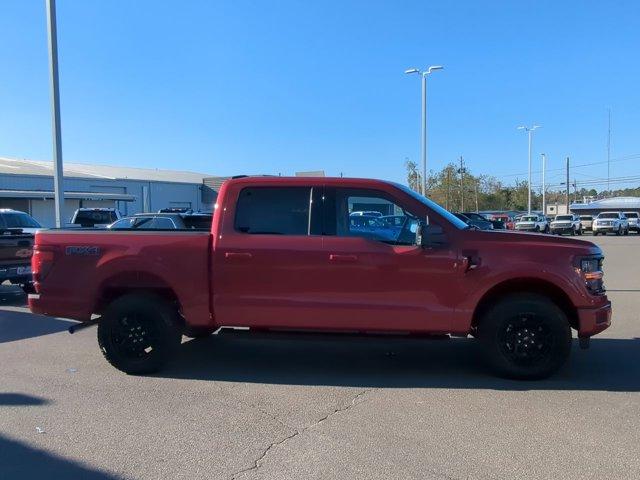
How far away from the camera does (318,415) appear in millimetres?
5047

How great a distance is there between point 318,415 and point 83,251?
10.4ft

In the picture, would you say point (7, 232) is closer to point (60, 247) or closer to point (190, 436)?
point (60, 247)

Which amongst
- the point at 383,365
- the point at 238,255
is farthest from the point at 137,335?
the point at 383,365

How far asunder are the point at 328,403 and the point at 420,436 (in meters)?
1.08

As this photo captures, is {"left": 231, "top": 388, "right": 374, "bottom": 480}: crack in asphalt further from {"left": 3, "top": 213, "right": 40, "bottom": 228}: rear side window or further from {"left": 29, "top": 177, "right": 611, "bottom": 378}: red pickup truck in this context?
{"left": 3, "top": 213, "right": 40, "bottom": 228}: rear side window

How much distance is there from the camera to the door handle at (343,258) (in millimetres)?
5867

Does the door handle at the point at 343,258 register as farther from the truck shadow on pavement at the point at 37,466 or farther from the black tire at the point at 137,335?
the truck shadow on pavement at the point at 37,466

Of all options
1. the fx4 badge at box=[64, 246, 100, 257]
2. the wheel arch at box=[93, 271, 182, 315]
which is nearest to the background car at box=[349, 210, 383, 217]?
the wheel arch at box=[93, 271, 182, 315]

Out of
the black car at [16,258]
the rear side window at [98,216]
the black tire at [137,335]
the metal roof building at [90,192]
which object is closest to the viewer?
the black tire at [137,335]

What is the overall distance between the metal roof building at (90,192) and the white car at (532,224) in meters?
23.0

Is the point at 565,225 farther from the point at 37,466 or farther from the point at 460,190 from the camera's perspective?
the point at 37,466

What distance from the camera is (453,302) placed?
5836mm

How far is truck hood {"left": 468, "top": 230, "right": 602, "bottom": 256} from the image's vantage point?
19.1 feet

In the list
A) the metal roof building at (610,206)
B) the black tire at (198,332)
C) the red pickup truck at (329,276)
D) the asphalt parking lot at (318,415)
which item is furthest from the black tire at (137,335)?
the metal roof building at (610,206)
